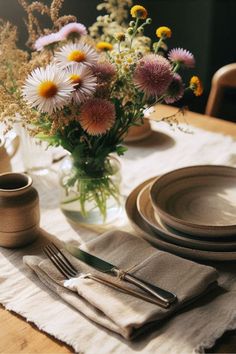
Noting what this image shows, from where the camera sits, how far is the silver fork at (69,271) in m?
0.81

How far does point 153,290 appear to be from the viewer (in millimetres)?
814

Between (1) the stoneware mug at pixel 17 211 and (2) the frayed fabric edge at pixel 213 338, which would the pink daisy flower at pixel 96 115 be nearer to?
(1) the stoneware mug at pixel 17 211

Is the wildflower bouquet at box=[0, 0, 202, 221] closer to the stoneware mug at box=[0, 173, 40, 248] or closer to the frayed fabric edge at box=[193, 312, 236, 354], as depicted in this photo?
the stoneware mug at box=[0, 173, 40, 248]

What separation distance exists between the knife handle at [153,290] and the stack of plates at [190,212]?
12 centimetres

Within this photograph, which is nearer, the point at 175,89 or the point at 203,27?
the point at 175,89

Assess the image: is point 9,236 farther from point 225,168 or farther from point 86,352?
point 225,168

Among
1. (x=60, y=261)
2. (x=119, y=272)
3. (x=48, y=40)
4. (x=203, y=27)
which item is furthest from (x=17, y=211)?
(x=203, y=27)

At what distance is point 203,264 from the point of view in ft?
3.05

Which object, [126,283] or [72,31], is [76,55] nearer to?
[72,31]

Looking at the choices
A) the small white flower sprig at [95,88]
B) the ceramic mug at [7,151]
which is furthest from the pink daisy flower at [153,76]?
the ceramic mug at [7,151]

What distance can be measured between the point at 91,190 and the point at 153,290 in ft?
0.98

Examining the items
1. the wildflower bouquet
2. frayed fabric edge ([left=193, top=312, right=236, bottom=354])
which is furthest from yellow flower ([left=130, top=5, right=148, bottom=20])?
frayed fabric edge ([left=193, top=312, right=236, bottom=354])

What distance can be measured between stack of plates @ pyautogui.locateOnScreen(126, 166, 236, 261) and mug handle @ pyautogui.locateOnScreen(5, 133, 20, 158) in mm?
288

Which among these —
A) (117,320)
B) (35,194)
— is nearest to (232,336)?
(117,320)
